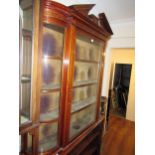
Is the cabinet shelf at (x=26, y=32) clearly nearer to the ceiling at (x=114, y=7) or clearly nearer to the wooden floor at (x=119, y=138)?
the ceiling at (x=114, y=7)

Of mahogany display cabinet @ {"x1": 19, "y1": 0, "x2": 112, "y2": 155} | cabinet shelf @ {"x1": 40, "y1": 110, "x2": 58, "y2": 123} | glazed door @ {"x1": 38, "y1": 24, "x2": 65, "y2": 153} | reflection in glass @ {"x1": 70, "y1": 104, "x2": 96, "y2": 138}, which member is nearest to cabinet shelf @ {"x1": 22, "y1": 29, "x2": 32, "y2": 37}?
mahogany display cabinet @ {"x1": 19, "y1": 0, "x2": 112, "y2": 155}

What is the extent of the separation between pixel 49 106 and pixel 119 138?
2497 millimetres

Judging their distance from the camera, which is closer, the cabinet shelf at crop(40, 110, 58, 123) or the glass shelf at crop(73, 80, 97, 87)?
the cabinet shelf at crop(40, 110, 58, 123)

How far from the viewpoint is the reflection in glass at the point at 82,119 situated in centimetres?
155

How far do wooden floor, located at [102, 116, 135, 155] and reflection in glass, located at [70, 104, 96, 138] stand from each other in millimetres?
1203

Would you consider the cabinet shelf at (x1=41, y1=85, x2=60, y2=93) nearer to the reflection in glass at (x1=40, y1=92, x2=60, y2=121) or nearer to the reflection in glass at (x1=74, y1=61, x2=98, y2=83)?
the reflection in glass at (x1=40, y1=92, x2=60, y2=121)

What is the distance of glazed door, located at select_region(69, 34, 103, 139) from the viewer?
1.55 metres

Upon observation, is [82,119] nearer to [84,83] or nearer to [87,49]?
Answer: [84,83]

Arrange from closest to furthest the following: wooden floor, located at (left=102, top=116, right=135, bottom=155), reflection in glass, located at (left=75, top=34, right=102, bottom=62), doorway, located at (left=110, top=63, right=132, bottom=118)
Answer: reflection in glass, located at (left=75, top=34, right=102, bottom=62) → wooden floor, located at (left=102, top=116, right=135, bottom=155) → doorway, located at (left=110, top=63, right=132, bottom=118)

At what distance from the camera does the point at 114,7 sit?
183 cm

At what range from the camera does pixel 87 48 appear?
167 cm

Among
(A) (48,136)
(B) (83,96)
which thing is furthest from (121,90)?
(A) (48,136)
